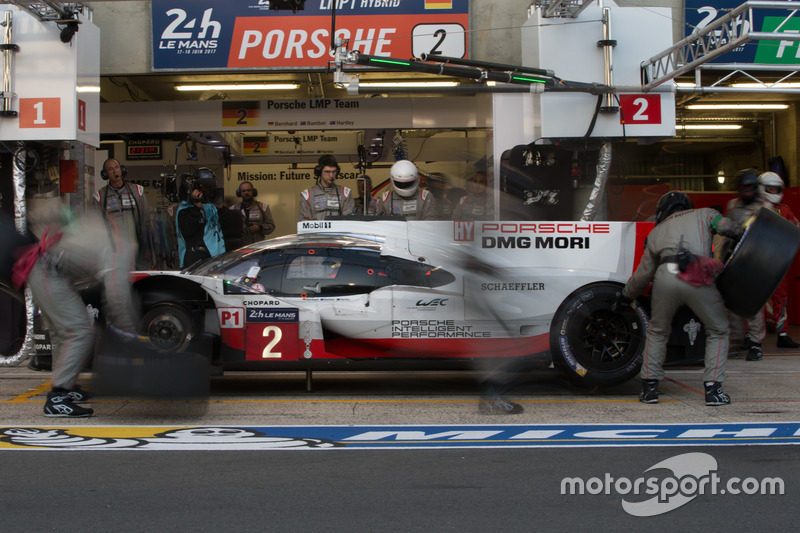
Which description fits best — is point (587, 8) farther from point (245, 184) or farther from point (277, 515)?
point (277, 515)

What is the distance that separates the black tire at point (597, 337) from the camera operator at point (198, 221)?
14.6ft

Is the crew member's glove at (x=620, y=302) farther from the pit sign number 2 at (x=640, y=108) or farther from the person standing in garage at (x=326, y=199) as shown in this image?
the pit sign number 2 at (x=640, y=108)

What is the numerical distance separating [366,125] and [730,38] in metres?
5.69

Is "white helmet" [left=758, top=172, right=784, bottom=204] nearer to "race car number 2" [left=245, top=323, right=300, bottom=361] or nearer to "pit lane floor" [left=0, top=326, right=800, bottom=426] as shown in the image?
"pit lane floor" [left=0, top=326, right=800, bottom=426]

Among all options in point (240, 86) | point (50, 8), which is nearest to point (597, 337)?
point (50, 8)

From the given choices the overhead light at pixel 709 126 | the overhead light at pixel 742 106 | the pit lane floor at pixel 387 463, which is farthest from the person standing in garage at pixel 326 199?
the overhead light at pixel 709 126

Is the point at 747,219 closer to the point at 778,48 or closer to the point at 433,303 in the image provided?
the point at 433,303

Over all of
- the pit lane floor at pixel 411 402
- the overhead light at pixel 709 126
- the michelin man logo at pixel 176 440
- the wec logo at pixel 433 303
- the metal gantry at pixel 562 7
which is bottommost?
the michelin man logo at pixel 176 440

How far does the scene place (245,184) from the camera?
35.0ft

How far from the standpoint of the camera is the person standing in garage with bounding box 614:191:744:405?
6199 mm

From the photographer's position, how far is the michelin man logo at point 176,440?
16.8 ft

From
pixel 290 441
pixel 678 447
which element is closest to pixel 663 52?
pixel 678 447

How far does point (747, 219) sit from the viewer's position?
254 inches

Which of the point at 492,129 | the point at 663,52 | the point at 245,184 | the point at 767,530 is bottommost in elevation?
the point at 767,530
